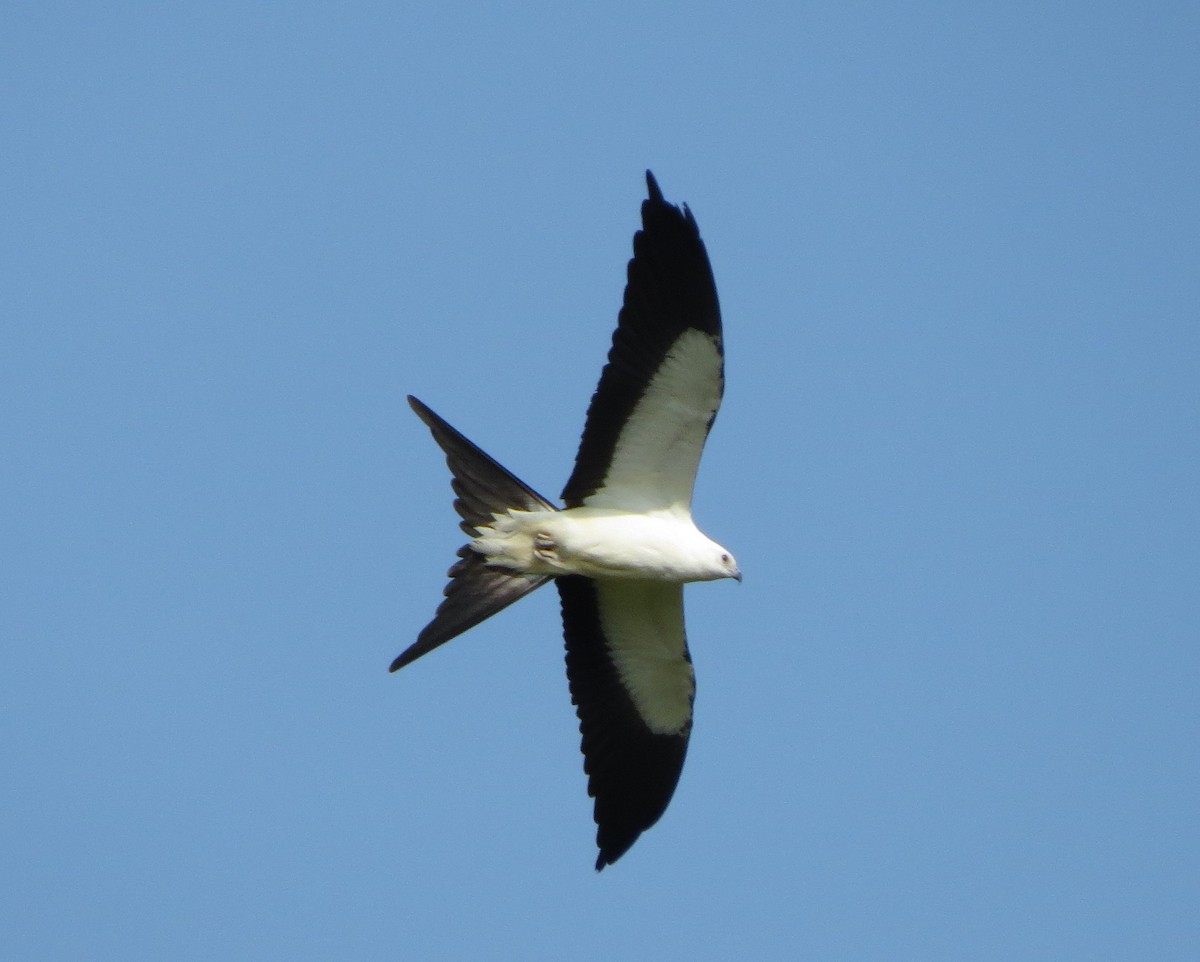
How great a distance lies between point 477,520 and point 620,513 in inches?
30.3

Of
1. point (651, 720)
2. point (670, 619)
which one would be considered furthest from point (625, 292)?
point (651, 720)

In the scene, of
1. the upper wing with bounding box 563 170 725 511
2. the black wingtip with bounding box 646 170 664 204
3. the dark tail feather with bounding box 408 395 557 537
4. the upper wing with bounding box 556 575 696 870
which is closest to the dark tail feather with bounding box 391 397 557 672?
the dark tail feather with bounding box 408 395 557 537

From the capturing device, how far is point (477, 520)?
8.63m

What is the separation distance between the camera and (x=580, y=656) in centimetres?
938

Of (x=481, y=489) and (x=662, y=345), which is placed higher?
(x=662, y=345)

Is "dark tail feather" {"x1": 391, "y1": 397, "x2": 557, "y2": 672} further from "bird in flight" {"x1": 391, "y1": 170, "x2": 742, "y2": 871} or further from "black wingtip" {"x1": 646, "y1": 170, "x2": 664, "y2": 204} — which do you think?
"black wingtip" {"x1": 646, "y1": 170, "x2": 664, "y2": 204}

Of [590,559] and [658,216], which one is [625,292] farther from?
[590,559]

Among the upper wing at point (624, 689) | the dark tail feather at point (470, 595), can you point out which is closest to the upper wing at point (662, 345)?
the dark tail feather at point (470, 595)

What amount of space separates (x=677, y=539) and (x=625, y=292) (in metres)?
1.35

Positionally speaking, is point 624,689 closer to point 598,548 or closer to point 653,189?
point 598,548

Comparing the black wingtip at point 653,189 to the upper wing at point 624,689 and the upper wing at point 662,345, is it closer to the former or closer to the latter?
the upper wing at point 662,345

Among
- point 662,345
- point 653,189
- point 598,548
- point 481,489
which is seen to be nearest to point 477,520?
point 481,489

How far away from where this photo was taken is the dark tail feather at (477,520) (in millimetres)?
8492

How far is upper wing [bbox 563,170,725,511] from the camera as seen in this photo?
27.5ft
